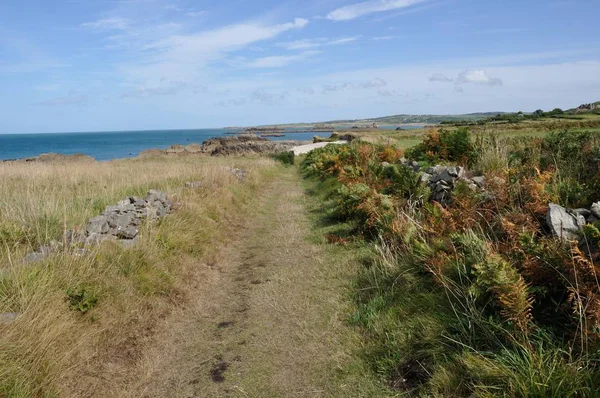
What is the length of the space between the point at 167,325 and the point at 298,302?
199 cm

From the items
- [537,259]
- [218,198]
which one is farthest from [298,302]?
→ [218,198]

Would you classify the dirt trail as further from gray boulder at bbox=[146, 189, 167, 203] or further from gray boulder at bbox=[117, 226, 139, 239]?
gray boulder at bbox=[146, 189, 167, 203]

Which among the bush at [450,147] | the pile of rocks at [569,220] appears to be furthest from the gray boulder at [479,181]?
the bush at [450,147]

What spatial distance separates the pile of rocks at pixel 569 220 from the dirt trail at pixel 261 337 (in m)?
2.86

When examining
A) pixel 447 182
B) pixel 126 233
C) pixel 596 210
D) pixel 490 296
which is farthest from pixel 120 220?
pixel 596 210

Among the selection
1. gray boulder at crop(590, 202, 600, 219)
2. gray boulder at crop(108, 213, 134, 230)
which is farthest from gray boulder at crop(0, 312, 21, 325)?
gray boulder at crop(590, 202, 600, 219)

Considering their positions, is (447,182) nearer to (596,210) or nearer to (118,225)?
(596,210)

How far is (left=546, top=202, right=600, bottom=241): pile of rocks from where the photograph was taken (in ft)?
15.8

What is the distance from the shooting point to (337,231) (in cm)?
1023

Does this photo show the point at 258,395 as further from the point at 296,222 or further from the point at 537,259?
the point at 296,222

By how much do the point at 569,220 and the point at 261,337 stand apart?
167 inches

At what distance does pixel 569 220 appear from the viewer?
16.6 feet

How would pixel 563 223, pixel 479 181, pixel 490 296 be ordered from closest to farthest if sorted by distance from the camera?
pixel 490 296 < pixel 563 223 < pixel 479 181

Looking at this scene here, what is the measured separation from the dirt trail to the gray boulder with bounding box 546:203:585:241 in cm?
284
